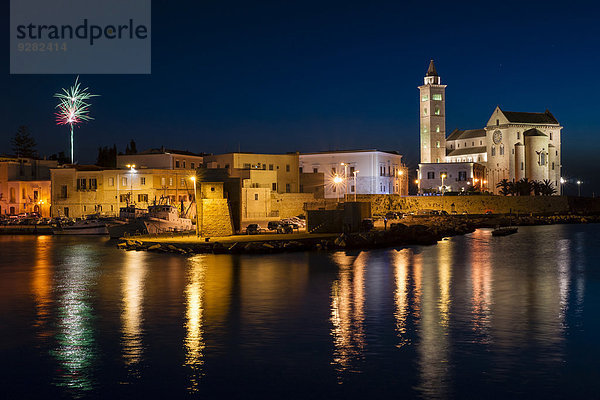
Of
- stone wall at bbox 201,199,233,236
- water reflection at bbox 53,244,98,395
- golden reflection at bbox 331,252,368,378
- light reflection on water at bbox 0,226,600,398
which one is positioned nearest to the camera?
light reflection on water at bbox 0,226,600,398

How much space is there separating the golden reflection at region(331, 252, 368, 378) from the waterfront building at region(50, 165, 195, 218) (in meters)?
32.6

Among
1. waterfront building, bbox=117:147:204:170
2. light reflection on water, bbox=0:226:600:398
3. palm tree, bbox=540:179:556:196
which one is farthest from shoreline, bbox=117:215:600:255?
palm tree, bbox=540:179:556:196

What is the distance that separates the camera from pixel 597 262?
105ft

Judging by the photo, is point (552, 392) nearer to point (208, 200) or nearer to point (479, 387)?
point (479, 387)

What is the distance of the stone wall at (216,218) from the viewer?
34688 millimetres

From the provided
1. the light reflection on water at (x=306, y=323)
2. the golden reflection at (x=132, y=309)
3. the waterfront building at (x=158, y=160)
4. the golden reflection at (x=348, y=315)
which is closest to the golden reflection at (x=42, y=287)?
the light reflection on water at (x=306, y=323)

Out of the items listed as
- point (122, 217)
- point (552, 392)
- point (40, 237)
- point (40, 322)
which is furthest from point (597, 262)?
point (40, 237)

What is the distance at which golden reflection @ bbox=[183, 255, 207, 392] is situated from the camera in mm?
12133

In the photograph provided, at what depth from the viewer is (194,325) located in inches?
632

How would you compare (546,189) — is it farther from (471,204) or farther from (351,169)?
(351,169)

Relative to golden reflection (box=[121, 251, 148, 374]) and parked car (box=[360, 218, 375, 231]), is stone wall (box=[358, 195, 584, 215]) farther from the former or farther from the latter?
golden reflection (box=[121, 251, 148, 374])

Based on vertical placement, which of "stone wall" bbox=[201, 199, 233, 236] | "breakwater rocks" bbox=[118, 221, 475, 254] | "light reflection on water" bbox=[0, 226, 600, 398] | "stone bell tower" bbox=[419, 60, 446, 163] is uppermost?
"stone bell tower" bbox=[419, 60, 446, 163]

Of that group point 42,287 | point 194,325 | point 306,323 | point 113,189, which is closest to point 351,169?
point 113,189

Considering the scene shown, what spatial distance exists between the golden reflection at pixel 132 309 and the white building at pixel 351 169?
36359mm
